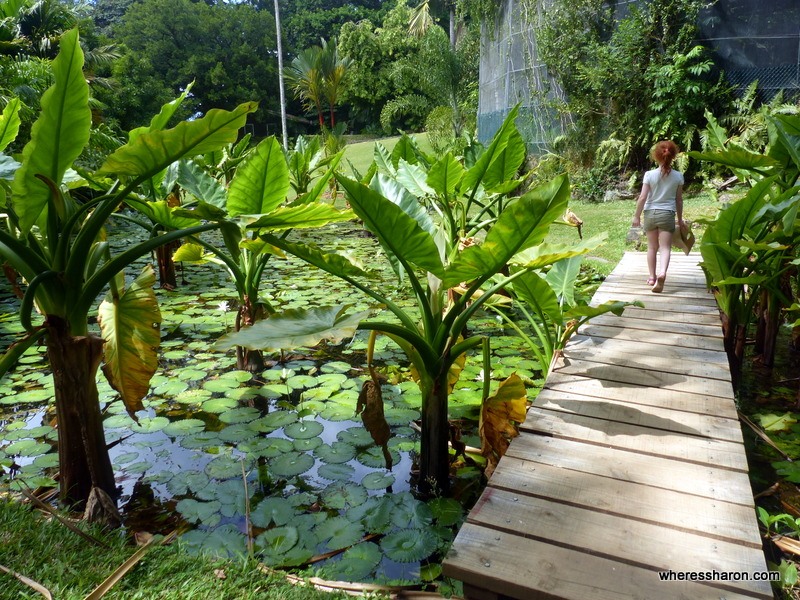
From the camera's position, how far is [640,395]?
190 cm

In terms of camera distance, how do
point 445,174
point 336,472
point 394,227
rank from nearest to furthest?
point 394,227, point 336,472, point 445,174

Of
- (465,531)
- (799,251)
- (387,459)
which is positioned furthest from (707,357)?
(465,531)

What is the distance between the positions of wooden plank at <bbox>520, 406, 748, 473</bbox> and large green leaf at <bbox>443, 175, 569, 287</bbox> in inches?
21.1

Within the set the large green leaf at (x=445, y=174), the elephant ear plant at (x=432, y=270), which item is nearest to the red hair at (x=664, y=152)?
the large green leaf at (x=445, y=174)

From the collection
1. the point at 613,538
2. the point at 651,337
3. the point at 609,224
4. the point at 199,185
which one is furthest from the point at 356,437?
the point at 609,224

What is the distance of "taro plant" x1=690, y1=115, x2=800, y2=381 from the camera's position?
2371 millimetres

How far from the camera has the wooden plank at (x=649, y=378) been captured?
75.9 inches

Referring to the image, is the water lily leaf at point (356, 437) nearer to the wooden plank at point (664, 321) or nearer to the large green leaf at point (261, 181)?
the large green leaf at point (261, 181)

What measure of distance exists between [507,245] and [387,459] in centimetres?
91

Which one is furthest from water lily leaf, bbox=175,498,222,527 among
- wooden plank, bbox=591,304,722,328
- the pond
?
wooden plank, bbox=591,304,722,328

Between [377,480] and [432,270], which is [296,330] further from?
[377,480]

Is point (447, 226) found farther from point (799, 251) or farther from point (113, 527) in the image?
point (113, 527)

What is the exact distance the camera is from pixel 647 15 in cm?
845

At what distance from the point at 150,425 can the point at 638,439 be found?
1.90 m
